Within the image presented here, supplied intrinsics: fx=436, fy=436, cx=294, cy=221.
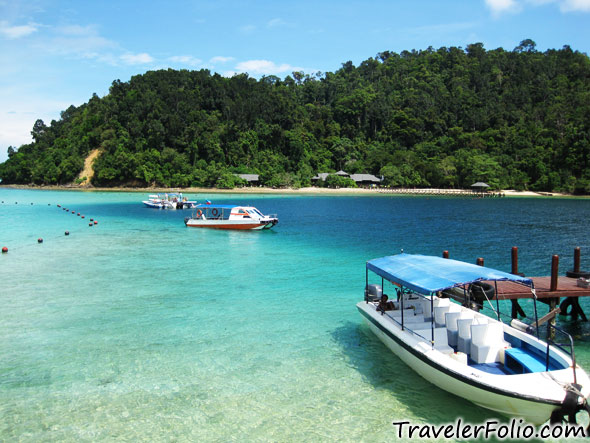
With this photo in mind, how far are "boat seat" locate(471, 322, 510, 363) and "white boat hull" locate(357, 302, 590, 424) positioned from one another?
3.29ft

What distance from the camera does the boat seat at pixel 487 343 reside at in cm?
1010

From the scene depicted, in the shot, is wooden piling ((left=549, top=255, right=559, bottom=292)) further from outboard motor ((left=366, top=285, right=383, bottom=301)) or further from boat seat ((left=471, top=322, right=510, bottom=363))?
outboard motor ((left=366, top=285, right=383, bottom=301))

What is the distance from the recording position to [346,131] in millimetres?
151625

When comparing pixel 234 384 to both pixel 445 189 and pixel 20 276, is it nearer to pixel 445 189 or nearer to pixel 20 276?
pixel 20 276

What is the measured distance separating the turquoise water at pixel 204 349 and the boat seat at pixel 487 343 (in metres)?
1.19

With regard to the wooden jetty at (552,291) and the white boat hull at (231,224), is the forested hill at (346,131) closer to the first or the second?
the white boat hull at (231,224)

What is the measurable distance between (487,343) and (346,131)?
14616 cm

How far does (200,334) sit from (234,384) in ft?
12.5

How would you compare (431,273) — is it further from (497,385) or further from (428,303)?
(497,385)

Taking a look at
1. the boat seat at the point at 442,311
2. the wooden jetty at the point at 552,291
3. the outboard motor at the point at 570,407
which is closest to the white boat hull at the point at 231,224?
the wooden jetty at the point at 552,291

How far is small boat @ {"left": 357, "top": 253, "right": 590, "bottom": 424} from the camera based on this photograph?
8.03 m

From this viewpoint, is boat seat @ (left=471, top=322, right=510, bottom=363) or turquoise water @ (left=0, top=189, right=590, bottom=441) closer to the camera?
turquoise water @ (left=0, top=189, right=590, bottom=441)

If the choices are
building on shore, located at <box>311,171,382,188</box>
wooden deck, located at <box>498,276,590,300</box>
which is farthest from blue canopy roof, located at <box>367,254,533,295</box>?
building on shore, located at <box>311,171,382,188</box>

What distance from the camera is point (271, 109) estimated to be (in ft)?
465
